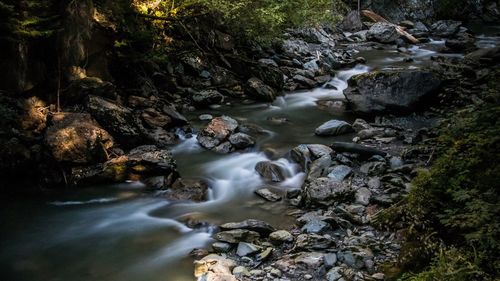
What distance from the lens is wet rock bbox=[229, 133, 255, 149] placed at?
29.6 feet

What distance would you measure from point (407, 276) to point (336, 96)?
30.7 ft

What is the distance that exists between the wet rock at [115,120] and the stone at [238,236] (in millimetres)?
3582

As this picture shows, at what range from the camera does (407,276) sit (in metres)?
3.86

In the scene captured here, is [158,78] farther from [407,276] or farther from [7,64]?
[407,276]

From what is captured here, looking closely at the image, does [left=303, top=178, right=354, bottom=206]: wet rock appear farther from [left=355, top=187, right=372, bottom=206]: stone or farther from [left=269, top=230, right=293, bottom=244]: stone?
[left=269, top=230, right=293, bottom=244]: stone

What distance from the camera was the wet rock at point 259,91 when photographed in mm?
11961

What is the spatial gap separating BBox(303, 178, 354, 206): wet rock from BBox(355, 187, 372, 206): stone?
117 mm

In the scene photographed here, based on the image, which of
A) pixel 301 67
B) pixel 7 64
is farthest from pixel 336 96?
pixel 7 64

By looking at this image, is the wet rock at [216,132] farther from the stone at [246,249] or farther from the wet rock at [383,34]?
the wet rock at [383,34]

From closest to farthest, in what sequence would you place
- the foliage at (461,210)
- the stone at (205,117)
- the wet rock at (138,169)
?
the foliage at (461,210)
the wet rock at (138,169)
the stone at (205,117)

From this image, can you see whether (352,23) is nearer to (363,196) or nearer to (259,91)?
(259,91)

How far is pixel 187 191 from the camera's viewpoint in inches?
282

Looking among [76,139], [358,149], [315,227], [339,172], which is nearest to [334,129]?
[358,149]

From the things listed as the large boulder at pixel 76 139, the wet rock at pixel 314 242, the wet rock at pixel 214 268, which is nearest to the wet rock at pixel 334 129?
the wet rock at pixel 314 242
